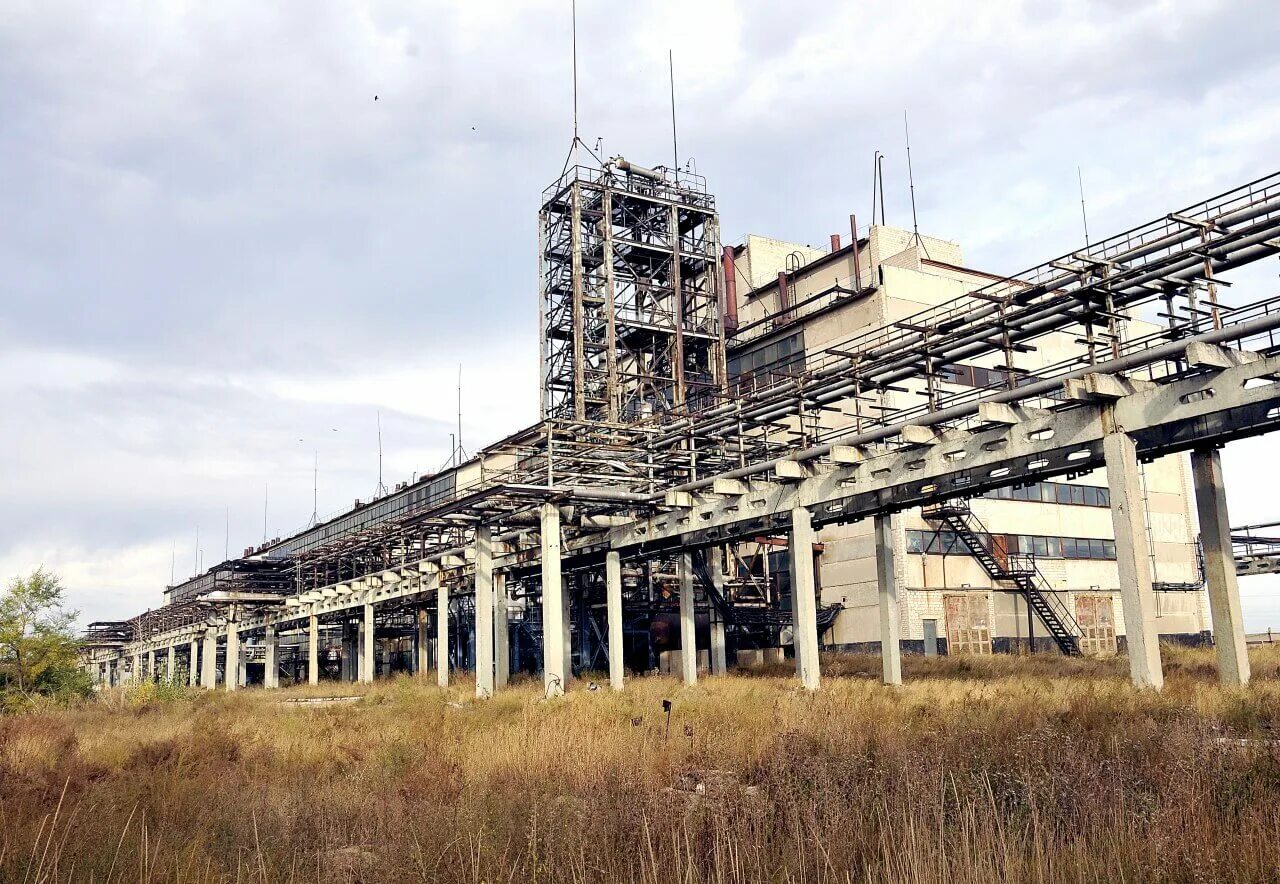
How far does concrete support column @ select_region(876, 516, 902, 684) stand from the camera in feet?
86.4

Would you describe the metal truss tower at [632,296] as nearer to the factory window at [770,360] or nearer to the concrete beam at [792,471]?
the factory window at [770,360]

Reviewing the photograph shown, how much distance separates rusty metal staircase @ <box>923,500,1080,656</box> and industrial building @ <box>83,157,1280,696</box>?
13 centimetres

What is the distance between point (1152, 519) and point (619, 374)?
2565cm

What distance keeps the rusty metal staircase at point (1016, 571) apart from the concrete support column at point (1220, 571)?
1885 cm

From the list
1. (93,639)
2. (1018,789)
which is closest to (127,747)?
(1018,789)

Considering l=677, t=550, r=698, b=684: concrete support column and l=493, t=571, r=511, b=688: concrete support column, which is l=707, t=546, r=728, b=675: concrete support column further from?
l=493, t=571, r=511, b=688: concrete support column

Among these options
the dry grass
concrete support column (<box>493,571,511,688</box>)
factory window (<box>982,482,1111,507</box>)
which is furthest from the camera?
factory window (<box>982,482,1111,507</box>)

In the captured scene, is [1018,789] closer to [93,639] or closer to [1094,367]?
[1094,367]

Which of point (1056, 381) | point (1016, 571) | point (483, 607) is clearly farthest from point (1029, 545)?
point (1056, 381)

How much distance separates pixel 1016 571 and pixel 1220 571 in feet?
72.6

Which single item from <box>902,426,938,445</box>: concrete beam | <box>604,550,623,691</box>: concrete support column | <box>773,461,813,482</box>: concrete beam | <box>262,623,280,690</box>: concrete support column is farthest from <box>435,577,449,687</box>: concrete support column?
<box>262,623,280,690</box>: concrete support column

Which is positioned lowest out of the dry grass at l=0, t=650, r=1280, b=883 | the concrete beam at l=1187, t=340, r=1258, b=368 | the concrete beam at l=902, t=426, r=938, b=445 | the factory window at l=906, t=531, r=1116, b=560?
the dry grass at l=0, t=650, r=1280, b=883

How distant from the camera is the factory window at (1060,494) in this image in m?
43.4

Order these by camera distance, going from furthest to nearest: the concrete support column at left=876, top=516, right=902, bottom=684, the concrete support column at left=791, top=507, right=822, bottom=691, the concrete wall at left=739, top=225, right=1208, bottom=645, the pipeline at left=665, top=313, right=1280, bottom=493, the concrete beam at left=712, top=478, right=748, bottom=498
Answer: the concrete wall at left=739, top=225, right=1208, bottom=645 → the concrete beam at left=712, top=478, right=748, bottom=498 → the concrete support column at left=876, top=516, right=902, bottom=684 → the concrete support column at left=791, top=507, right=822, bottom=691 → the pipeline at left=665, top=313, right=1280, bottom=493
